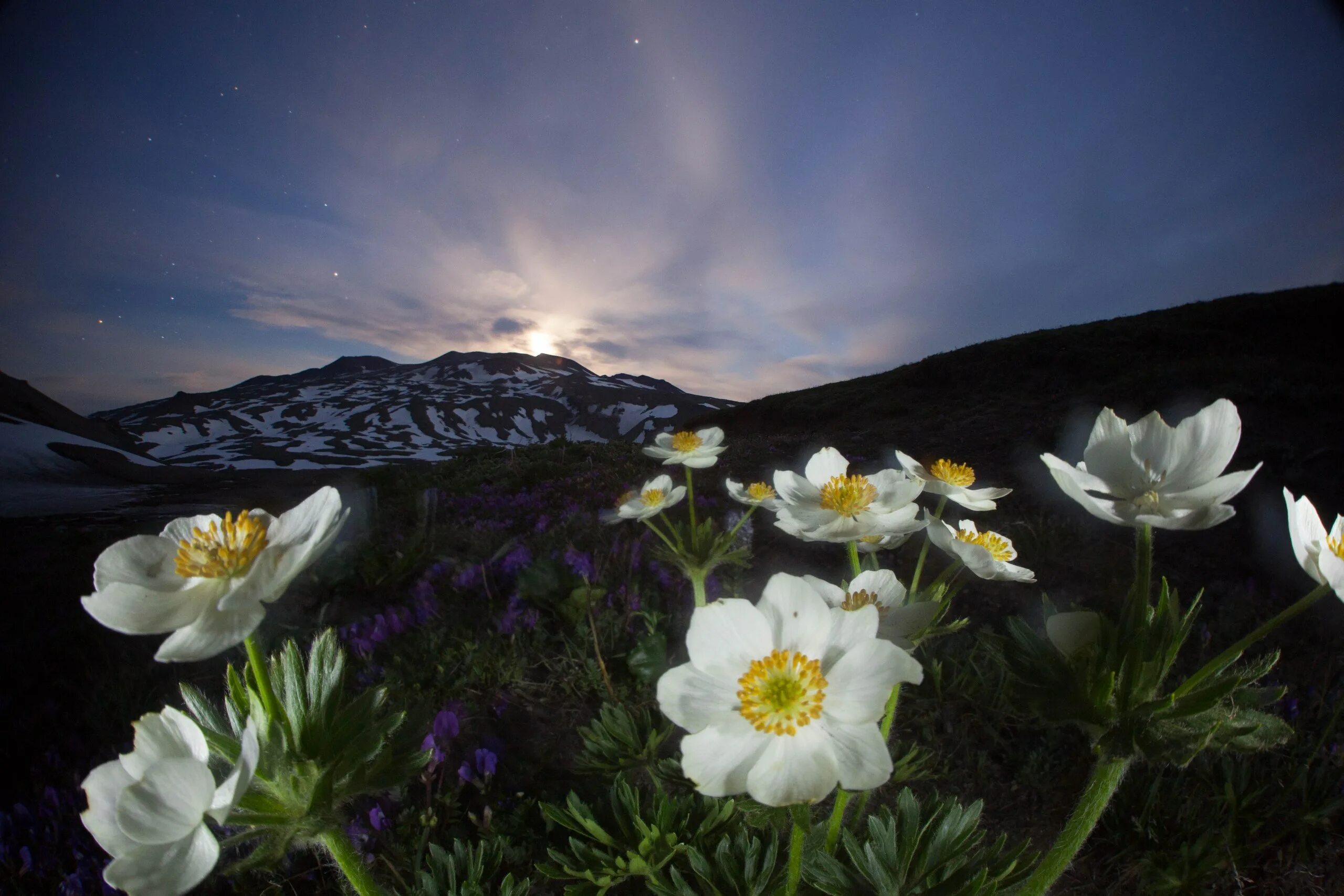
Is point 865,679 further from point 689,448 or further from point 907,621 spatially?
point 689,448

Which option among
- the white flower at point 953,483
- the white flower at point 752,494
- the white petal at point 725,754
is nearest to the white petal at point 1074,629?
the white flower at point 953,483

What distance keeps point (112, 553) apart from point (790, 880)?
1354 mm

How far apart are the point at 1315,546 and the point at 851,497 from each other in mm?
829

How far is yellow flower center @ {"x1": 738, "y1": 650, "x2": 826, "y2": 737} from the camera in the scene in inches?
36.2

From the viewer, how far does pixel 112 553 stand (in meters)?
0.94

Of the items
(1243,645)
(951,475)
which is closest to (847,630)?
(1243,645)

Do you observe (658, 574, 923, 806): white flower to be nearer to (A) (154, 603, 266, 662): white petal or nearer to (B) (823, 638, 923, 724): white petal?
(B) (823, 638, 923, 724): white petal

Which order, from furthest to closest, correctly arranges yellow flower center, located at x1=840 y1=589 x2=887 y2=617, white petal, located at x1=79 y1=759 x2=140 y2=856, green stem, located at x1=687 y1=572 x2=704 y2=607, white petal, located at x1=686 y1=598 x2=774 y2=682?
green stem, located at x1=687 y1=572 x2=704 y2=607 → yellow flower center, located at x1=840 y1=589 x2=887 y2=617 → white petal, located at x1=686 y1=598 x2=774 y2=682 → white petal, located at x1=79 y1=759 x2=140 y2=856

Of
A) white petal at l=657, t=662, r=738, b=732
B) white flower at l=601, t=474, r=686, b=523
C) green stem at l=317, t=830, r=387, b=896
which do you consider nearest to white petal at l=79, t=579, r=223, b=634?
green stem at l=317, t=830, r=387, b=896

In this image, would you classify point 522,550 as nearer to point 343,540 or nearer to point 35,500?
point 343,540

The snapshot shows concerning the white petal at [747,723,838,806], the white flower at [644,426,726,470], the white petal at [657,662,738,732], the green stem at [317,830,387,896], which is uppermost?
the white flower at [644,426,726,470]

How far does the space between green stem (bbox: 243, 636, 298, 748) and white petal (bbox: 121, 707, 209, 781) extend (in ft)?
0.31

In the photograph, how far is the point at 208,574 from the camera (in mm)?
927

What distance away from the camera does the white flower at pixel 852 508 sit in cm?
129
